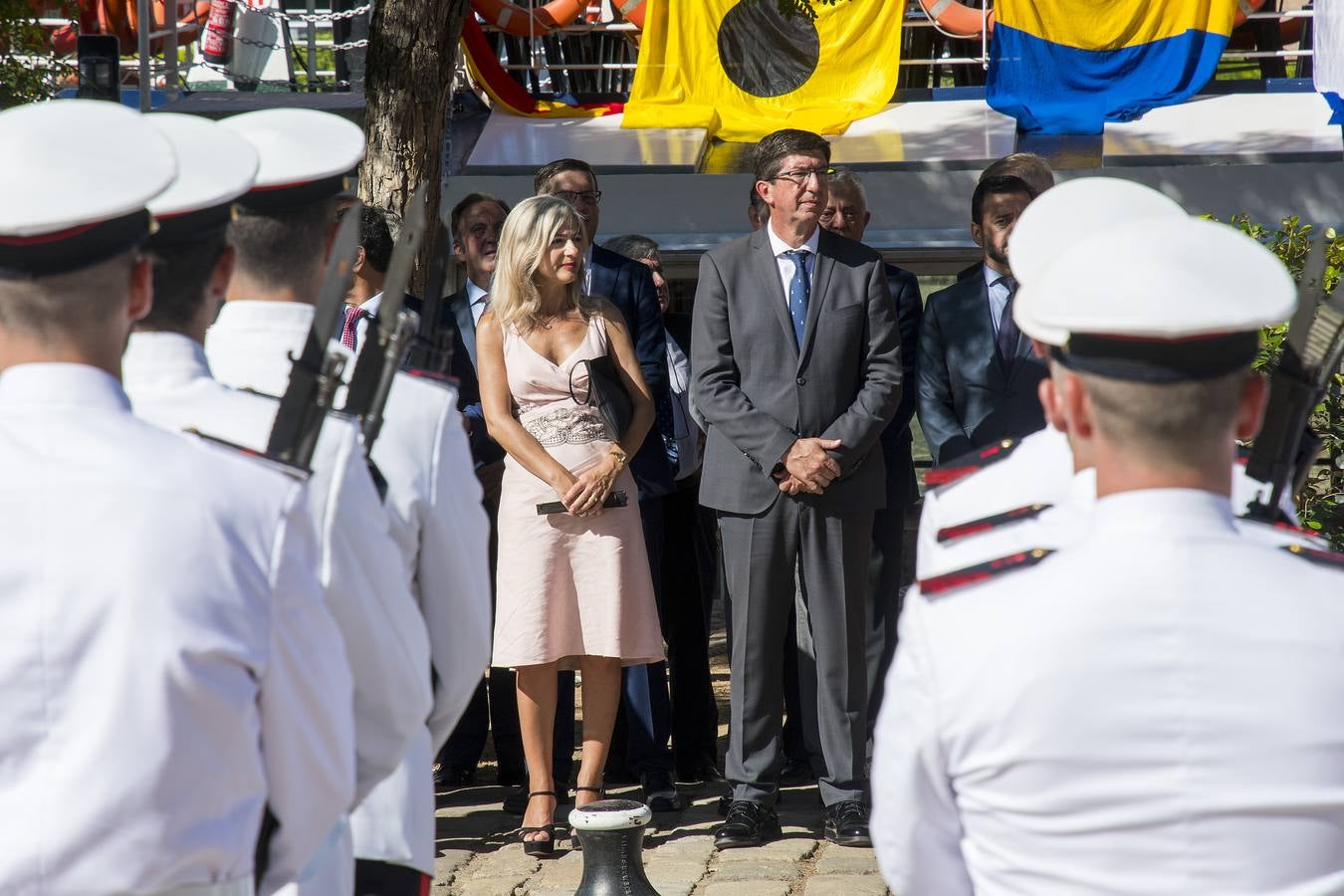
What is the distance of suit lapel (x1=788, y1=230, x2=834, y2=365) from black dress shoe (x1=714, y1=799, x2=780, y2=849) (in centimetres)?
161

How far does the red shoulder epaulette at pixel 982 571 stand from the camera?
6.66ft

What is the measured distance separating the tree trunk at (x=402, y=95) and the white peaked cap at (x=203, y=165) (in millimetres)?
4906

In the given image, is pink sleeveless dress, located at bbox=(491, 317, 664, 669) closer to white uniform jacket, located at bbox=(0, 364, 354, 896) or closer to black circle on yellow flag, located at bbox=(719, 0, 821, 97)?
white uniform jacket, located at bbox=(0, 364, 354, 896)

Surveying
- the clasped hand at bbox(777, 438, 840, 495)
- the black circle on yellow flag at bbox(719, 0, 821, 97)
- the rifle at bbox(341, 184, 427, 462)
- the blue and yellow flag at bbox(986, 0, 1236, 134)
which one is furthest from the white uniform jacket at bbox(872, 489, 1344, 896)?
the black circle on yellow flag at bbox(719, 0, 821, 97)

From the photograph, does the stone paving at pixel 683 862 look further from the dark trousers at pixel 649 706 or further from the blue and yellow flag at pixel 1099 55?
the blue and yellow flag at pixel 1099 55

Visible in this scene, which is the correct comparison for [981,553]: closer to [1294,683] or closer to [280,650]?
[1294,683]

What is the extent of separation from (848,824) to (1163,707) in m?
3.99

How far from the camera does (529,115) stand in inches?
528

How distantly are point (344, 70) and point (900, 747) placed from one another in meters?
13.3

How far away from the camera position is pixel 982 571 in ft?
6.72

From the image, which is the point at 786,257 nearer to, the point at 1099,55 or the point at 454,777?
the point at 454,777

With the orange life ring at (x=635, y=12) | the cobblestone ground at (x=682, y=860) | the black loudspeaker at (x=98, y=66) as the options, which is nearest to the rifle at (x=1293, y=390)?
the cobblestone ground at (x=682, y=860)

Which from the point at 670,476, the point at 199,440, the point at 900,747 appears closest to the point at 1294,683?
the point at 900,747

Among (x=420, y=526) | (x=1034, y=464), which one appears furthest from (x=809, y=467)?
(x=1034, y=464)
